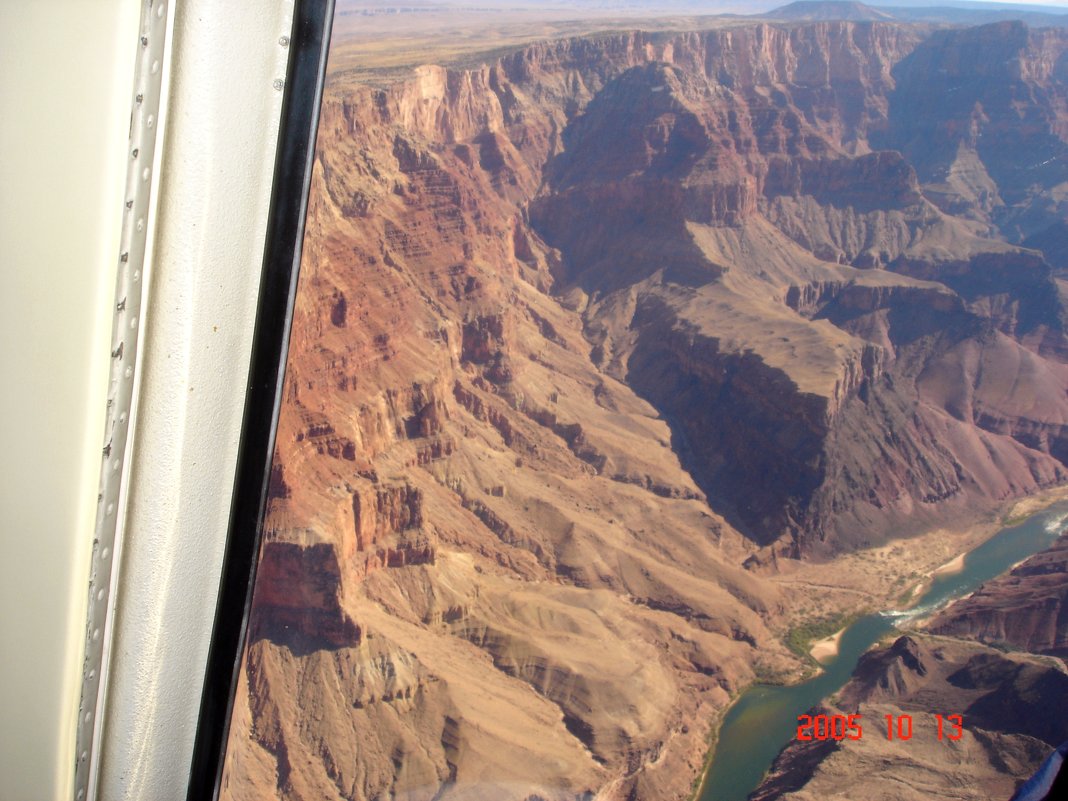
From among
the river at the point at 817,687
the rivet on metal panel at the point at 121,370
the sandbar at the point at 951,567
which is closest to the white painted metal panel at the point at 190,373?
the rivet on metal panel at the point at 121,370

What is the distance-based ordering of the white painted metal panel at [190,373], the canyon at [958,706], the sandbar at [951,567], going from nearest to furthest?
the white painted metal panel at [190,373]
the canyon at [958,706]
the sandbar at [951,567]

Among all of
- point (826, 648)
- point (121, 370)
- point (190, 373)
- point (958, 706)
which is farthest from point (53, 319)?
Result: point (826, 648)

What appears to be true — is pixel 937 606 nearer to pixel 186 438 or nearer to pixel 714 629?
pixel 714 629

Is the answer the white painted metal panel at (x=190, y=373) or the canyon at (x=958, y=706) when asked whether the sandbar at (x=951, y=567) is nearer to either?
the canyon at (x=958, y=706)

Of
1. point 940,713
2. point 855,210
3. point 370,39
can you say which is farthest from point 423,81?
point 940,713

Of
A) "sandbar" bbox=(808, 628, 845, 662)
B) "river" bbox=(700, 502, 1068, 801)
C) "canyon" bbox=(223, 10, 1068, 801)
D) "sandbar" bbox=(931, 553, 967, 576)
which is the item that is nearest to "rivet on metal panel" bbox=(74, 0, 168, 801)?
"canyon" bbox=(223, 10, 1068, 801)

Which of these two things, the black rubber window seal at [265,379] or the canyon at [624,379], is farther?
the canyon at [624,379]

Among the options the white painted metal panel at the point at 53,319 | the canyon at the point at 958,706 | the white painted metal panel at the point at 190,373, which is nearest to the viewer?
the white painted metal panel at the point at 53,319

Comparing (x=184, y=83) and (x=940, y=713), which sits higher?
(x=184, y=83)
